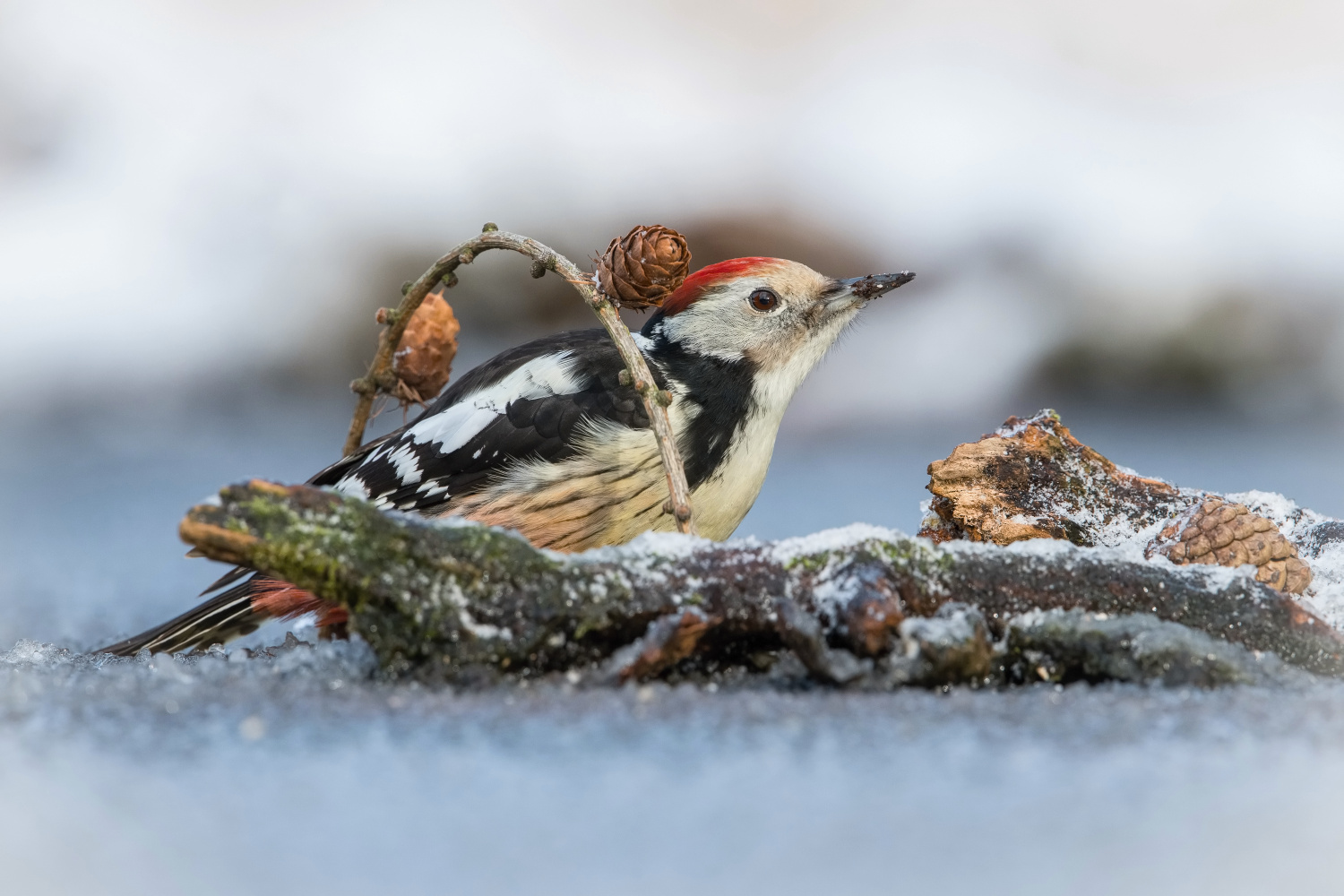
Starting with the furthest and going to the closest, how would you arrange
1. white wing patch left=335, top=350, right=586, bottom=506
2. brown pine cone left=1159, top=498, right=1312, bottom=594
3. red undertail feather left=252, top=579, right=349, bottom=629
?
white wing patch left=335, top=350, right=586, bottom=506, red undertail feather left=252, top=579, right=349, bottom=629, brown pine cone left=1159, top=498, right=1312, bottom=594

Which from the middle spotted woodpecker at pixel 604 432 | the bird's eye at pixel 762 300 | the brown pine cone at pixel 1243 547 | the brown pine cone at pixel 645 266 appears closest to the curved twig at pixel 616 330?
the brown pine cone at pixel 645 266

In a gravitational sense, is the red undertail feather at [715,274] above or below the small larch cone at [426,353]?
below

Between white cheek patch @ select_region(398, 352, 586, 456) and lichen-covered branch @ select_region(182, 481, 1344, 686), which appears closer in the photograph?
lichen-covered branch @ select_region(182, 481, 1344, 686)

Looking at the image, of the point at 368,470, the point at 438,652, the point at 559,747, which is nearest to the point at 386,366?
the point at 368,470

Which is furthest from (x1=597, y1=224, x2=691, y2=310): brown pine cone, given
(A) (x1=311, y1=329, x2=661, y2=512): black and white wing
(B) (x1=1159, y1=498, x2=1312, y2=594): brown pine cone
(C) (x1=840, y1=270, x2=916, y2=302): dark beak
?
(B) (x1=1159, y1=498, x2=1312, y2=594): brown pine cone

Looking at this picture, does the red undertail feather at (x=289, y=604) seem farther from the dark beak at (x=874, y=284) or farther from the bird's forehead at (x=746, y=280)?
the dark beak at (x=874, y=284)

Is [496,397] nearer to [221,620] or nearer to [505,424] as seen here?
[505,424]

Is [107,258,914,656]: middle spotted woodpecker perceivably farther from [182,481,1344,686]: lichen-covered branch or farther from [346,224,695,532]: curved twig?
[182,481,1344,686]: lichen-covered branch
